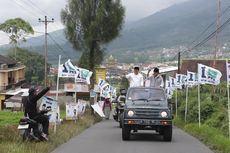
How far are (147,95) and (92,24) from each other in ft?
70.5

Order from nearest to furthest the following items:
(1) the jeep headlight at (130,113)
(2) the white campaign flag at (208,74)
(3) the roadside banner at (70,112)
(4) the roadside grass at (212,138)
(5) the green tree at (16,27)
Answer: (4) the roadside grass at (212,138) < (1) the jeep headlight at (130,113) < (2) the white campaign flag at (208,74) < (3) the roadside banner at (70,112) < (5) the green tree at (16,27)

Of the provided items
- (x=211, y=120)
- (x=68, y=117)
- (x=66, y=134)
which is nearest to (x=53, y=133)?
(x=66, y=134)

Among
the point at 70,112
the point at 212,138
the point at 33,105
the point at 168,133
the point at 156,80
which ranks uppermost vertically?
the point at 156,80

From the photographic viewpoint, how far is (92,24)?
3816cm

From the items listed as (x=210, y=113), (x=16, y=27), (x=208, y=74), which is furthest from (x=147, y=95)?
(x=16, y=27)

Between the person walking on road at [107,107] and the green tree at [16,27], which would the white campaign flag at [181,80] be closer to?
the person walking on road at [107,107]

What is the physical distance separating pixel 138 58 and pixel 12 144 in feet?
410

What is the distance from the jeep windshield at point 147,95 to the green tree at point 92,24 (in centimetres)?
2096

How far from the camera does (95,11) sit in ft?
127

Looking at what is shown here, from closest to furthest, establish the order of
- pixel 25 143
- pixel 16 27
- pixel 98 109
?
pixel 25 143 < pixel 98 109 < pixel 16 27

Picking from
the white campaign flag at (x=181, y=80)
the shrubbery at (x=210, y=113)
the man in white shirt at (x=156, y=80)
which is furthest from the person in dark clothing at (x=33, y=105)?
the white campaign flag at (x=181, y=80)

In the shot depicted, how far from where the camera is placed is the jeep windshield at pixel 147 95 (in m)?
17.1

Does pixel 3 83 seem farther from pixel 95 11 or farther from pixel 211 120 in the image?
pixel 211 120

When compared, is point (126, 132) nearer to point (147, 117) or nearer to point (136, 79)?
point (147, 117)
